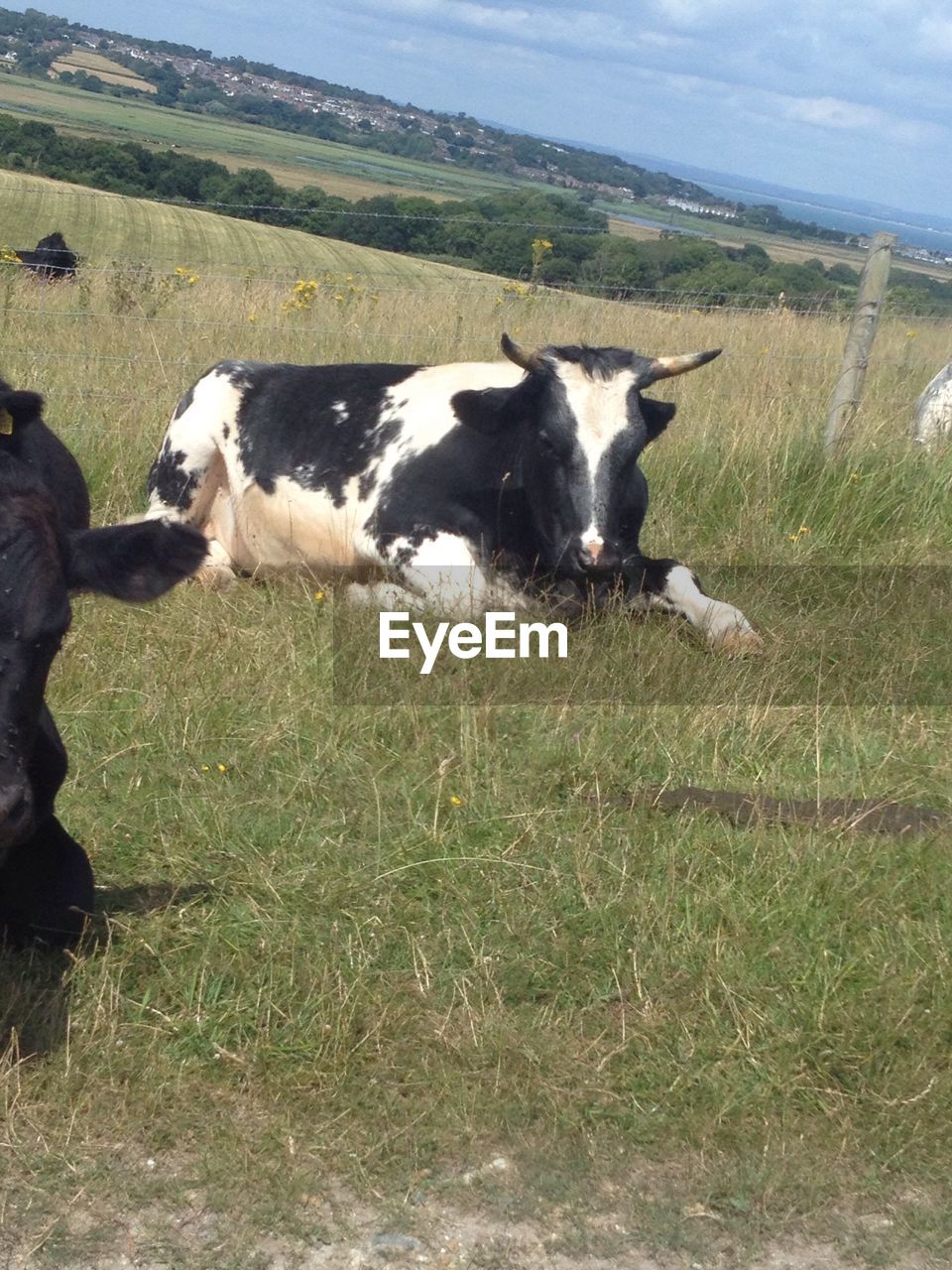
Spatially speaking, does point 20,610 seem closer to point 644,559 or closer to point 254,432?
point 644,559

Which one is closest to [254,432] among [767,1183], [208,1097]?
[208,1097]

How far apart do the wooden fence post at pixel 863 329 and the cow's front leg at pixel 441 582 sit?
11.6 feet

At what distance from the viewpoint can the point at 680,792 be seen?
494cm

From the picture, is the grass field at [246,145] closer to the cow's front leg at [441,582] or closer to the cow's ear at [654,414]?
the cow's ear at [654,414]

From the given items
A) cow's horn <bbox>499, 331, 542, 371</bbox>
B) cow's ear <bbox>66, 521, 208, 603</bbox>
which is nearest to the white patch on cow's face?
cow's horn <bbox>499, 331, 542, 371</bbox>

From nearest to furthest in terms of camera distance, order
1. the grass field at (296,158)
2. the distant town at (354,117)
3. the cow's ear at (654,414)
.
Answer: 1. the cow's ear at (654,414)
2. the grass field at (296,158)
3. the distant town at (354,117)

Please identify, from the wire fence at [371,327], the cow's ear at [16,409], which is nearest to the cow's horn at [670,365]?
the wire fence at [371,327]

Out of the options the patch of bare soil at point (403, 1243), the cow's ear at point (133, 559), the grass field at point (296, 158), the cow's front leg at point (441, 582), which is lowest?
the patch of bare soil at point (403, 1243)

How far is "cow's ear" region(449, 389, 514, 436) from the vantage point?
7109 millimetres

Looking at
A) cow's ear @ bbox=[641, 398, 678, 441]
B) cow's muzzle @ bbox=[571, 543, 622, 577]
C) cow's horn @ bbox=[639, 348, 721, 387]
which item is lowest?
cow's muzzle @ bbox=[571, 543, 622, 577]

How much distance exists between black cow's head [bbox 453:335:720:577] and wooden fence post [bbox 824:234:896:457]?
2.77 meters

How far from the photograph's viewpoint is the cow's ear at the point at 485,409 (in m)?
7.11

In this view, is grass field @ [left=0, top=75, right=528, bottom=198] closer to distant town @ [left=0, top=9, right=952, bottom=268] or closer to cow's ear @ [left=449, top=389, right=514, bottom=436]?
distant town @ [left=0, top=9, right=952, bottom=268]

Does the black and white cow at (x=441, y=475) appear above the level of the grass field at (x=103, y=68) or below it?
below
